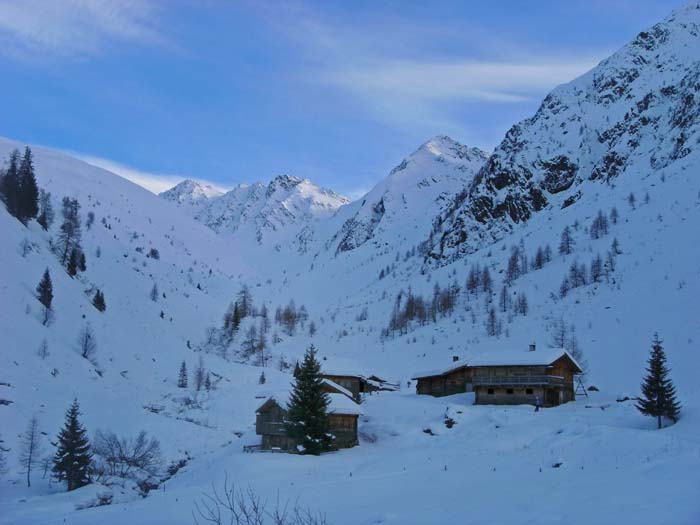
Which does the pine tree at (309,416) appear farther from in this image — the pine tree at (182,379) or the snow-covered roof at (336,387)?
the pine tree at (182,379)

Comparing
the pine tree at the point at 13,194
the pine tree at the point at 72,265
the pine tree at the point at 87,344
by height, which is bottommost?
the pine tree at the point at 87,344

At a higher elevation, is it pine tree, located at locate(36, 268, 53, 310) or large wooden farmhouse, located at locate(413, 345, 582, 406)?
pine tree, located at locate(36, 268, 53, 310)

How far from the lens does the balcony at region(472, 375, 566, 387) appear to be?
177ft

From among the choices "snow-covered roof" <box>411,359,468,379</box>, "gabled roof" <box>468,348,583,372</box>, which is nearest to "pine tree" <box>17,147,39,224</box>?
"snow-covered roof" <box>411,359,468,379</box>

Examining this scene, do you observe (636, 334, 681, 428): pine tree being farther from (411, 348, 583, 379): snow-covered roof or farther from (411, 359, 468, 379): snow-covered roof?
(411, 359, 468, 379): snow-covered roof

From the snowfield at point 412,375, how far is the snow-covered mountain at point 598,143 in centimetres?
239

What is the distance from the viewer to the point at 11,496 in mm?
39219

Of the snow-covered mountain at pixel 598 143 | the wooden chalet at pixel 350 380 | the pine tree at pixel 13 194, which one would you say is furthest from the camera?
the snow-covered mountain at pixel 598 143

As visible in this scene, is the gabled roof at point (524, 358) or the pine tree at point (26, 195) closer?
the gabled roof at point (524, 358)

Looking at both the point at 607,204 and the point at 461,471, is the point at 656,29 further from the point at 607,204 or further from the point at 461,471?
the point at 461,471

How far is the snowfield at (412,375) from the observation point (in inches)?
889

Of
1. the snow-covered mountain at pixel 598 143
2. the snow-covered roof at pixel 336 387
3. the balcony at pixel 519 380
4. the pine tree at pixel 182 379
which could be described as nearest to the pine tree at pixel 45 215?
the pine tree at pixel 182 379

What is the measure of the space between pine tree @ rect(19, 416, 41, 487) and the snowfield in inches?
30.0

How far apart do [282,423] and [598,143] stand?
496 feet
